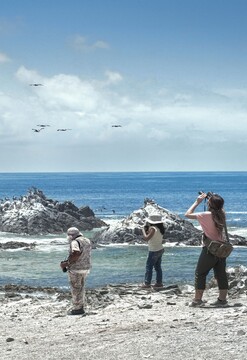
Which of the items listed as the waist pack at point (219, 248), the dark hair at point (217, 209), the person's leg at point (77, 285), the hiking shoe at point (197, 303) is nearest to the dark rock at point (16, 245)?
the person's leg at point (77, 285)

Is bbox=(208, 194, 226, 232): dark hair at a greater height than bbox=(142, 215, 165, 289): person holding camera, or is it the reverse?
bbox=(208, 194, 226, 232): dark hair

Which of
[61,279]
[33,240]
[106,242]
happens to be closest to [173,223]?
[106,242]

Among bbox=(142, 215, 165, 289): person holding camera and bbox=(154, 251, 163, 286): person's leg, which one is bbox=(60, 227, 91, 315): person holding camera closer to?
bbox=(142, 215, 165, 289): person holding camera

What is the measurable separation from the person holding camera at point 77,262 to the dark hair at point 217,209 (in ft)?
9.30

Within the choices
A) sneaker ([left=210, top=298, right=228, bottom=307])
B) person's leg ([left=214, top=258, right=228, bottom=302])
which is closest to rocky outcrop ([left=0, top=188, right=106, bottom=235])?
sneaker ([left=210, top=298, right=228, bottom=307])

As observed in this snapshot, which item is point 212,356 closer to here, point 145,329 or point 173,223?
point 145,329

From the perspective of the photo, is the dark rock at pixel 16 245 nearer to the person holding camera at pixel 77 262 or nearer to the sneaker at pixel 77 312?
the sneaker at pixel 77 312

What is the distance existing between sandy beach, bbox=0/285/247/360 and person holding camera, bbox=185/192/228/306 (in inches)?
19.4

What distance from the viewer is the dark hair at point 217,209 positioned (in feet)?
45.9

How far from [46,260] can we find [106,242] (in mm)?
10079

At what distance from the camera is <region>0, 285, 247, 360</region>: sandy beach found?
1143 centimetres

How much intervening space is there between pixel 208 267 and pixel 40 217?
4340cm

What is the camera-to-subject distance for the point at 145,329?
42.7 ft

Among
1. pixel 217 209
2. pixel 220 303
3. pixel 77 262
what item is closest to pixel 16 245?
pixel 77 262
